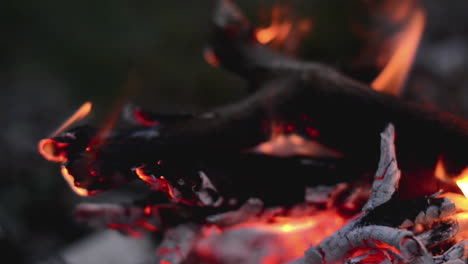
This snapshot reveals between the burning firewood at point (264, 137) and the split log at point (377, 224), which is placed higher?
the burning firewood at point (264, 137)

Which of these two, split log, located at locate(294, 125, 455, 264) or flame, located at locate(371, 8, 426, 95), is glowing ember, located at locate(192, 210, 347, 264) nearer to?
split log, located at locate(294, 125, 455, 264)

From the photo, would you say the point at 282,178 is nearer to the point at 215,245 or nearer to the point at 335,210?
the point at 335,210

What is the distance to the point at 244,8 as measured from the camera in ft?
8.86

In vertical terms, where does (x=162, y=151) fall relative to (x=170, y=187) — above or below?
above

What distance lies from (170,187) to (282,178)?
30 cm

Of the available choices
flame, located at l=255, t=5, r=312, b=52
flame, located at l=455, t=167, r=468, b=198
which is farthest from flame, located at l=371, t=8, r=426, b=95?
flame, located at l=255, t=5, r=312, b=52

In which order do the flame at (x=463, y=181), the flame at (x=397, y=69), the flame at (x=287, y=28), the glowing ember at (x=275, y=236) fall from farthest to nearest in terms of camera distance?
1. the flame at (x=287, y=28)
2. the flame at (x=397, y=69)
3. the glowing ember at (x=275, y=236)
4. the flame at (x=463, y=181)

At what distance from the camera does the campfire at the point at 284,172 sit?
2.68ft

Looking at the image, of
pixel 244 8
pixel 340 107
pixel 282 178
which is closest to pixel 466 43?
pixel 244 8

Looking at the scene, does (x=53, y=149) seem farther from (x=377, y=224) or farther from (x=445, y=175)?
(x=445, y=175)

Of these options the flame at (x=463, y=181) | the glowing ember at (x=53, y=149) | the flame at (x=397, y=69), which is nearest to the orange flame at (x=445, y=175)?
the flame at (x=463, y=181)

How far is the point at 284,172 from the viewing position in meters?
1.04

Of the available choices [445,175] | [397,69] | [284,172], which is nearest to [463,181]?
[445,175]

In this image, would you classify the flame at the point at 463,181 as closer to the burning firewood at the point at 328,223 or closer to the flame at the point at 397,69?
the burning firewood at the point at 328,223
